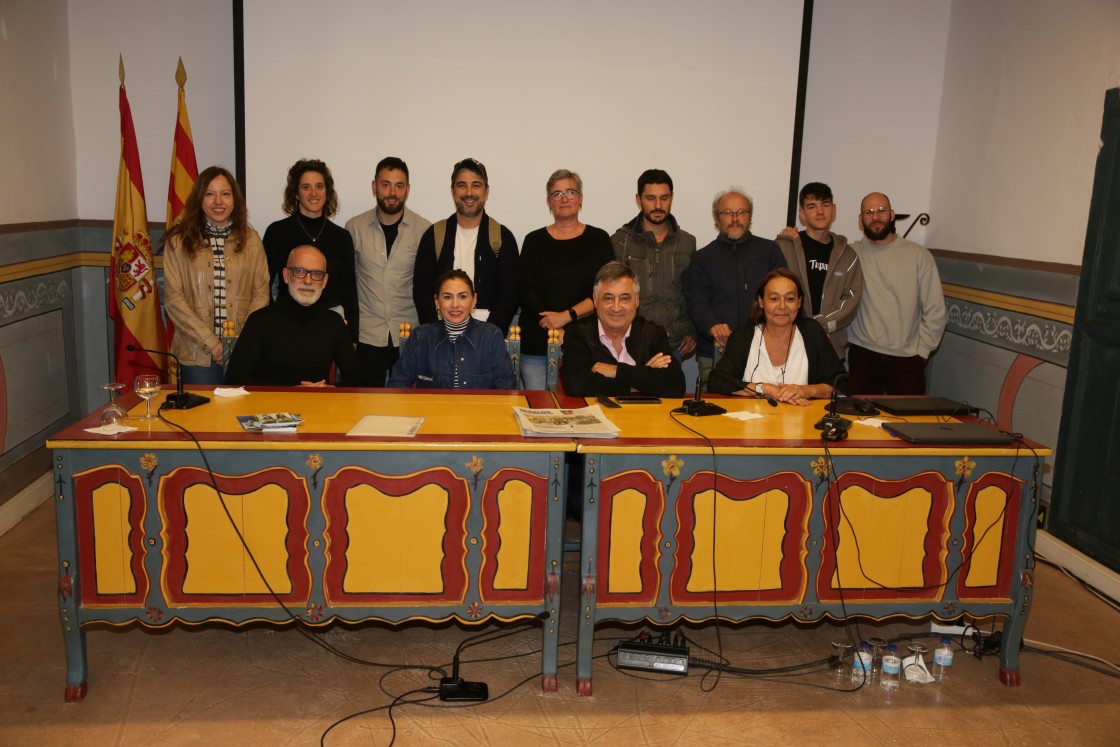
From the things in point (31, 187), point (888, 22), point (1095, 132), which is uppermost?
point (888, 22)

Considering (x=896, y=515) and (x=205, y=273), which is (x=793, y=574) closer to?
(x=896, y=515)

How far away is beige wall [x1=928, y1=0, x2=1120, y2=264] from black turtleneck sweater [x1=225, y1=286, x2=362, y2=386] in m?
3.42

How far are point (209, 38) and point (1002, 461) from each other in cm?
459

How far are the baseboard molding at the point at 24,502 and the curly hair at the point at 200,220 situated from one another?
4.77 ft

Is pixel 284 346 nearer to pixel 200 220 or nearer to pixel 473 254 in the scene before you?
pixel 200 220

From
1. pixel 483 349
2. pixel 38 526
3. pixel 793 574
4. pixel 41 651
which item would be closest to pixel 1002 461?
pixel 793 574

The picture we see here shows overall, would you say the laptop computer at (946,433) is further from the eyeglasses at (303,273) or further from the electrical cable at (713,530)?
the eyeglasses at (303,273)

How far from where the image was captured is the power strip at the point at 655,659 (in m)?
3.15

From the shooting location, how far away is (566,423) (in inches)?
120

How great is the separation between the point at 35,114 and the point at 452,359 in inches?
106

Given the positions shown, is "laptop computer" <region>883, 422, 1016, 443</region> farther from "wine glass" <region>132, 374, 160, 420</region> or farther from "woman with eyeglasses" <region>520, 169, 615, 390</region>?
"wine glass" <region>132, 374, 160, 420</region>

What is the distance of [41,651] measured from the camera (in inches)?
126

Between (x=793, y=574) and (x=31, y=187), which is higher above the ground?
(x=31, y=187)

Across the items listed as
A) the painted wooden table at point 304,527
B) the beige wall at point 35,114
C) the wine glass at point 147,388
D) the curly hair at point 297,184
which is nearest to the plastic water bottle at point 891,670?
the painted wooden table at point 304,527
